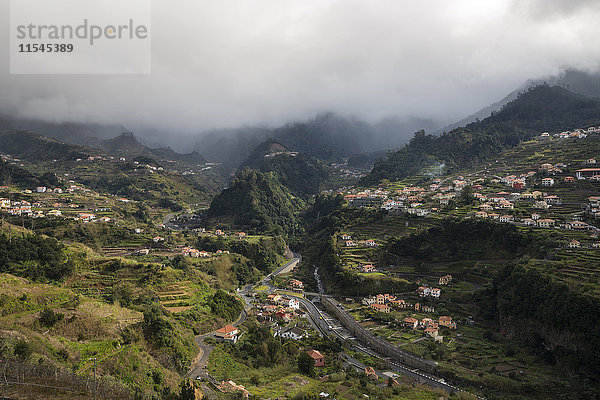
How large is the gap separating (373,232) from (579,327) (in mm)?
40332

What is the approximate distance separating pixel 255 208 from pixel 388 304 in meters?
58.3

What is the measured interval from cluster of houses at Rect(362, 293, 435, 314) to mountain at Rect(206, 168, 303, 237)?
45.3 meters

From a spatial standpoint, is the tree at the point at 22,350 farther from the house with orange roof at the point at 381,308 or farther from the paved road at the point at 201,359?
the house with orange roof at the point at 381,308

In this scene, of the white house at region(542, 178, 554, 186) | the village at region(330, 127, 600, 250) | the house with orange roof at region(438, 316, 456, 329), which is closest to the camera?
the house with orange roof at region(438, 316, 456, 329)

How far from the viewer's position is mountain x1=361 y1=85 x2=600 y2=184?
115 m

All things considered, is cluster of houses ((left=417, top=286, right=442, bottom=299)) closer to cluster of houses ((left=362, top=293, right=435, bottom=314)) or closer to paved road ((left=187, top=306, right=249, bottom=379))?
cluster of houses ((left=362, top=293, right=435, bottom=314))

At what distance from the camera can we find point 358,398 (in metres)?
28.6

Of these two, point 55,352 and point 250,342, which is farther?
point 250,342

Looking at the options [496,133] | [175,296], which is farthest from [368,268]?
[496,133]

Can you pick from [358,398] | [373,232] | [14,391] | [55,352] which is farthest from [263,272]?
[14,391]

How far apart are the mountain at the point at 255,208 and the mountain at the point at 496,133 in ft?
86.8

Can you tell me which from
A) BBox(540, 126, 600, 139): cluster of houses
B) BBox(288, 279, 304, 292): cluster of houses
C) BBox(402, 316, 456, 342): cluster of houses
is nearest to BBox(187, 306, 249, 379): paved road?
BBox(402, 316, 456, 342): cluster of houses

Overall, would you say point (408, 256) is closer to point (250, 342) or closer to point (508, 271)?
point (508, 271)

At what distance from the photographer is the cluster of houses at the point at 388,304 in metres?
48.6
